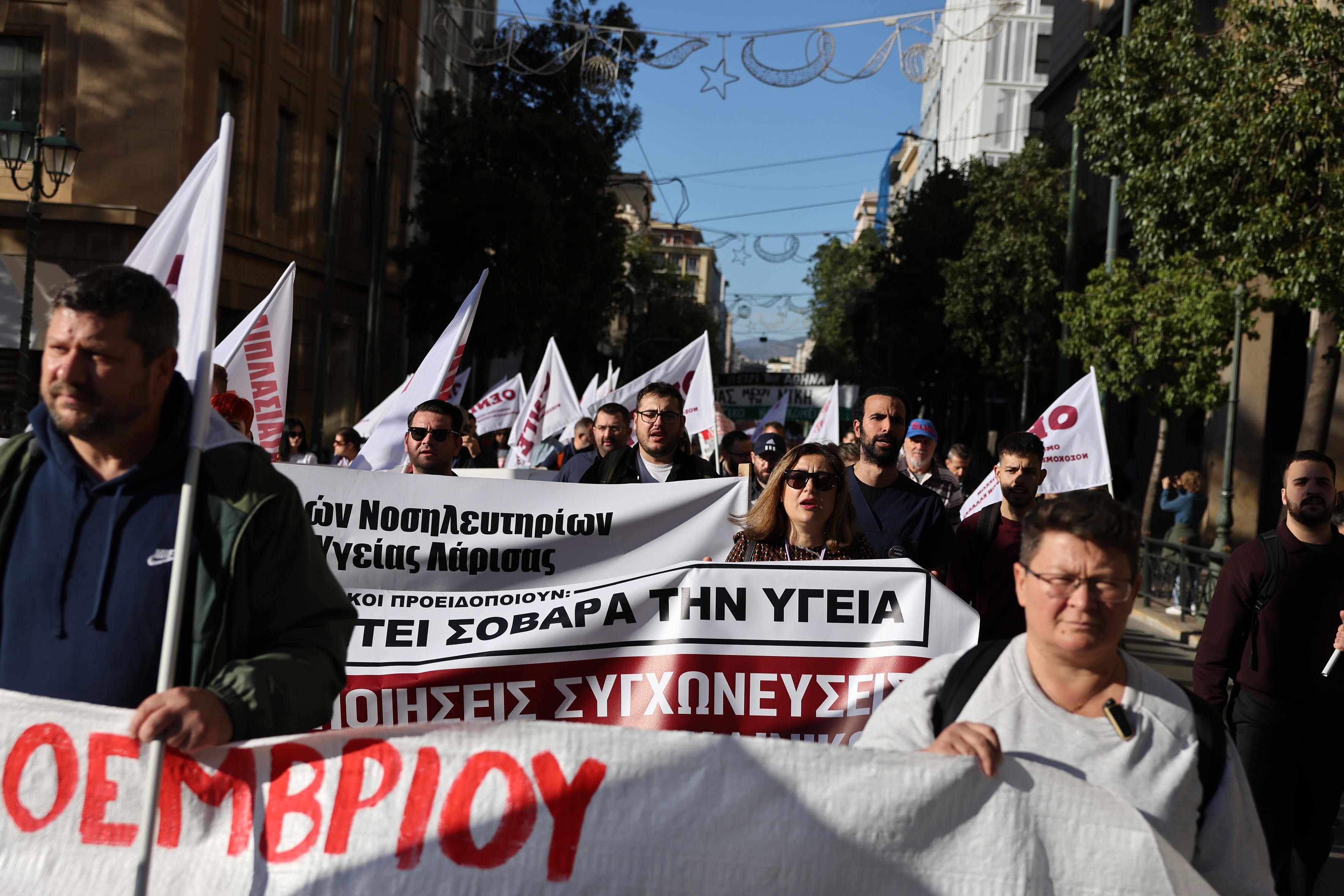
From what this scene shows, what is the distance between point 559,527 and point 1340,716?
326 cm

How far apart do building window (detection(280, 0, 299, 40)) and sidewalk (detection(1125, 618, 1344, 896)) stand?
18.5 meters

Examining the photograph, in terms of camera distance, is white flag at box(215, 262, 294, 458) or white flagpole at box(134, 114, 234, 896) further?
white flag at box(215, 262, 294, 458)

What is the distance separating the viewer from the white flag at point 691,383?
11578 millimetres

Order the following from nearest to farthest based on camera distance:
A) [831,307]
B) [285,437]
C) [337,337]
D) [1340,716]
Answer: [1340,716] < [285,437] < [337,337] < [831,307]

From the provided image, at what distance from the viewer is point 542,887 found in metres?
2.52

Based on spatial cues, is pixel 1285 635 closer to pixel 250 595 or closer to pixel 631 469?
pixel 631 469

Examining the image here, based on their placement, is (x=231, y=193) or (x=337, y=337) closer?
(x=231, y=193)

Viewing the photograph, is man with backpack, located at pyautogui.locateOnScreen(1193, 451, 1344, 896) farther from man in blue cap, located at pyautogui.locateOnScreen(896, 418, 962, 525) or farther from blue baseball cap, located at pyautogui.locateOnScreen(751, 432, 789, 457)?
blue baseball cap, located at pyautogui.locateOnScreen(751, 432, 789, 457)

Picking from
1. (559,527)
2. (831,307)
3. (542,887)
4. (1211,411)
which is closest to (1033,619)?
(542,887)

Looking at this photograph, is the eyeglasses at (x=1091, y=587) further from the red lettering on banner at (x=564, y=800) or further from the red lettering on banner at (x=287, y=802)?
the red lettering on banner at (x=287, y=802)

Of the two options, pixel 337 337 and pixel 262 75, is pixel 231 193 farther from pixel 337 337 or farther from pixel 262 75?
pixel 337 337

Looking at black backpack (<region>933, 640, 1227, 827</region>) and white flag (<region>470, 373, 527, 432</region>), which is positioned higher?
white flag (<region>470, 373, 527, 432</region>)

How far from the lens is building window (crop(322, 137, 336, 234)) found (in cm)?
2661

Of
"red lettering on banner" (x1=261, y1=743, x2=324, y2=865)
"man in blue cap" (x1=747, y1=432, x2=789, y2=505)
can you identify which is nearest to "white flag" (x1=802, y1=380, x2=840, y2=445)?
"man in blue cap" (x1=747, y1=432, x2=789, y2=505)
